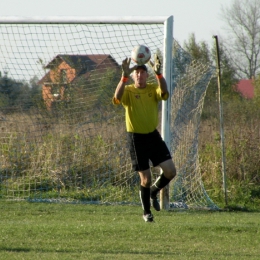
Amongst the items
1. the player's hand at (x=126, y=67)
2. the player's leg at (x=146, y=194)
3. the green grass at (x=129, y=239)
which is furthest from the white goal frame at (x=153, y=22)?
the player's hand at (x=126, y=67)

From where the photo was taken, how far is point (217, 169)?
13.6 metres

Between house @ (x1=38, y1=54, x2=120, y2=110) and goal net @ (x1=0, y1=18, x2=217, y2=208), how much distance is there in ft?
0.06

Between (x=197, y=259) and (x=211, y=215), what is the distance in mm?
4420

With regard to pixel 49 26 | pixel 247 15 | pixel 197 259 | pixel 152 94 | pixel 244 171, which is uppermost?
pixel 247 15

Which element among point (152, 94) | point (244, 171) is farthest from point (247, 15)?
point (152, 94)

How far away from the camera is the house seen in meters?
11.6

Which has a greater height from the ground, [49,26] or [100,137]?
[49,26]

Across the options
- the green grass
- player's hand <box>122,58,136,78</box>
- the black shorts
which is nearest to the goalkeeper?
the black shorts

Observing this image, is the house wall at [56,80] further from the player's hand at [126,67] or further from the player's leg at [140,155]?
the player's hand at [126,67]

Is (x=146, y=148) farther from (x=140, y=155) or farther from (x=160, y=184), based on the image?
(x=160, y=184)

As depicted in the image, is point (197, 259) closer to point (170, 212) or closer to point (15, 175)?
point (170, 212)

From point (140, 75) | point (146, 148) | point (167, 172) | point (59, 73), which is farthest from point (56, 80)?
point (167, 172)

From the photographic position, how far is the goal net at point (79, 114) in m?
11.6

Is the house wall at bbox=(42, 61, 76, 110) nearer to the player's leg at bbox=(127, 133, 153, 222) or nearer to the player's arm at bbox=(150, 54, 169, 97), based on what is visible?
the player's leg at bbox=(127, 133, 153, 222)
